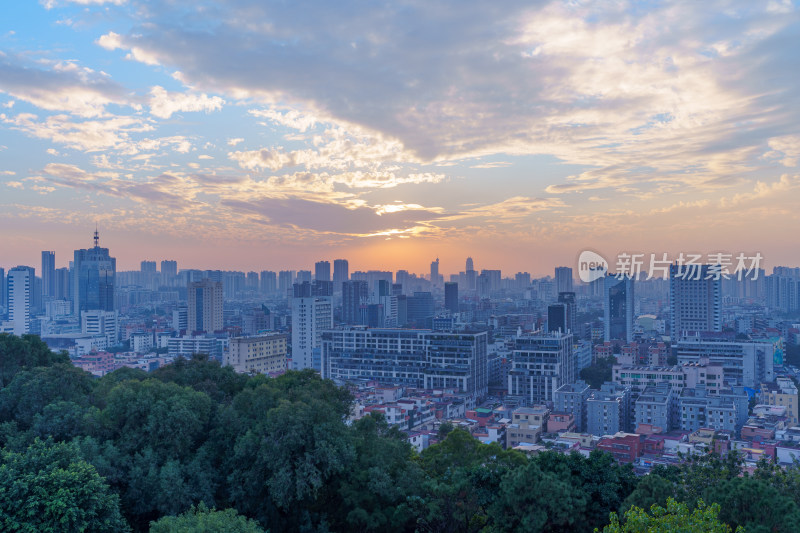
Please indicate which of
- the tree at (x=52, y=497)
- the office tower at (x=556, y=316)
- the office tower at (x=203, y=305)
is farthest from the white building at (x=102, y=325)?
the tree at (x=52, y=497)

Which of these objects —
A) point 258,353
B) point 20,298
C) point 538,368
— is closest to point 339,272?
point 20,298

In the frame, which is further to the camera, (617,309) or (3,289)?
(3,289)

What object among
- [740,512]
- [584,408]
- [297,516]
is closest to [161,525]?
[297,516]

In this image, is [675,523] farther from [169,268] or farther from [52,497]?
[169,268]

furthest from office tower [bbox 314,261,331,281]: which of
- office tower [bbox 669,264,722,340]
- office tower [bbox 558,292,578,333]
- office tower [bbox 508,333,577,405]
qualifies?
office tower [bbox 508,333,577,405]

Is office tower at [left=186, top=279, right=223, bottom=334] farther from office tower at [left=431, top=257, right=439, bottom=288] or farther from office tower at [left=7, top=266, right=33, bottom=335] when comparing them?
office tower at [left=431, top=257, right=439, bottom=288]

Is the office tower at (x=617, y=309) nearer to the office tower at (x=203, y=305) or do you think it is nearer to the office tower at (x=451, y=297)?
the office tower at (x=451, y=297)
